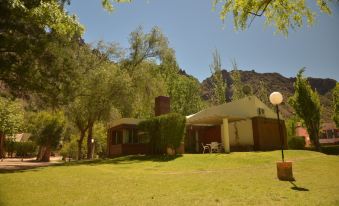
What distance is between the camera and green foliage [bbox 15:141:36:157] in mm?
50156

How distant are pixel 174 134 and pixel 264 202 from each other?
14.7 meters

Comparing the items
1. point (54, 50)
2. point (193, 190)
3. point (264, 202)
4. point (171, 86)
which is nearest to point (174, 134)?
point (54, 50)

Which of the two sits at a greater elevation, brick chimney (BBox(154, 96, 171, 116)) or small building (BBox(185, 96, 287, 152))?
brick chimney (BBox(154, 96, 171, 116))

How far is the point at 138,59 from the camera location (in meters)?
33.1

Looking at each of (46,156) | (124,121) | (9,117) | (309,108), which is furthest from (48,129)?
(309,108)

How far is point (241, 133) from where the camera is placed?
26.5m

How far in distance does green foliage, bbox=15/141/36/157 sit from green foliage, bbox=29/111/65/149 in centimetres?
1414

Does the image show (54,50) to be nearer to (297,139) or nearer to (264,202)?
(264,202)

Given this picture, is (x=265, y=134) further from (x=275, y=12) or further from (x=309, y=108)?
(x=275, y=12)

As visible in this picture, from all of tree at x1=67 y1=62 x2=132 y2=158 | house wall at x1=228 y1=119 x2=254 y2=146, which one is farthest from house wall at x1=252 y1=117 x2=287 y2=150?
tree at x1=67 y1=62 x2=132 y2=158

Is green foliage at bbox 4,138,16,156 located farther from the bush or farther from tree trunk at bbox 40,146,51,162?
the bush

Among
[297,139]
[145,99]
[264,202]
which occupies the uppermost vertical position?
[145,99]

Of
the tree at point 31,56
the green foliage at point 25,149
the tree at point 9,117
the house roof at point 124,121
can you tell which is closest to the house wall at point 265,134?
the house roof at point 124,121

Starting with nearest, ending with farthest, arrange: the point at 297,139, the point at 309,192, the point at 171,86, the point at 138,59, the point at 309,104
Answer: the point at 309,192, the point at 309,104, the point at 297,139, the point at 138,59, the point at 171,86
